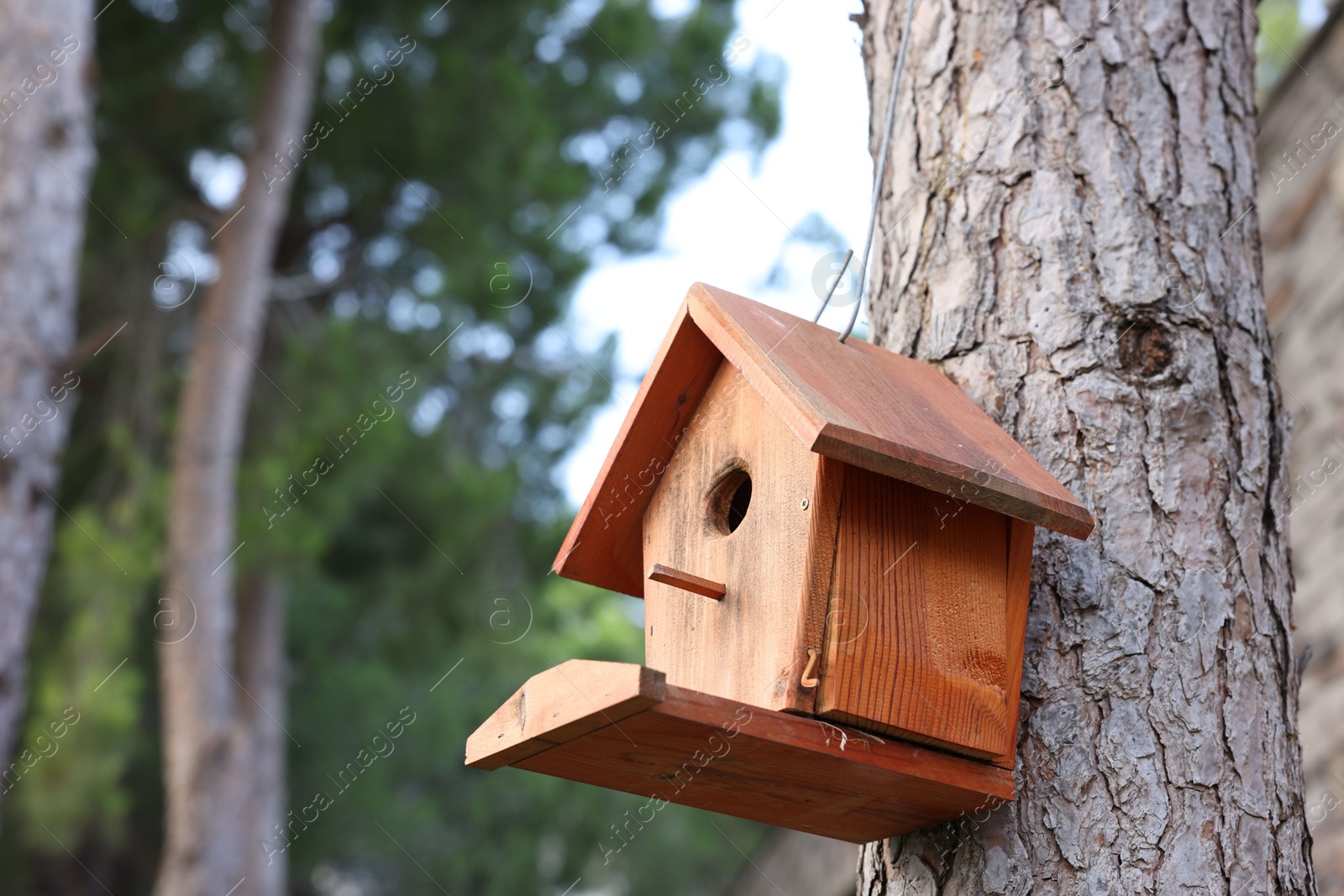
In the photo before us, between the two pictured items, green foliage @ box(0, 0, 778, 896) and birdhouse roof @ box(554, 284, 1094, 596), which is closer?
birdhouse roof @ box(554, 284, 1094, 596)

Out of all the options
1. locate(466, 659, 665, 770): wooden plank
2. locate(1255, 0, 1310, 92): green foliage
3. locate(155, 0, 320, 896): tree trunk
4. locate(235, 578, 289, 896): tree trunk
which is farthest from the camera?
locate(1255, 0, 1310, 92): green foliage

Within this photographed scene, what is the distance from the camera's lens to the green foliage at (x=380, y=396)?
22.7ft

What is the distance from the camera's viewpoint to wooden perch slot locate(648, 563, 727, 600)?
1.49 meters

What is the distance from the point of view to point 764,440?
1.60 metres

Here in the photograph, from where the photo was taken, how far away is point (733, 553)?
1.60m

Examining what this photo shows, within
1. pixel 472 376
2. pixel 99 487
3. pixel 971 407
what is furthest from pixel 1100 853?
pixel 472 376

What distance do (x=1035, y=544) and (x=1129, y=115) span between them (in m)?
0.71

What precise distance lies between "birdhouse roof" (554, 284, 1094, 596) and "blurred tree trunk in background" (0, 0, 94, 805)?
2800 millimetres

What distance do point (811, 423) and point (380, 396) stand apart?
6.36 meters

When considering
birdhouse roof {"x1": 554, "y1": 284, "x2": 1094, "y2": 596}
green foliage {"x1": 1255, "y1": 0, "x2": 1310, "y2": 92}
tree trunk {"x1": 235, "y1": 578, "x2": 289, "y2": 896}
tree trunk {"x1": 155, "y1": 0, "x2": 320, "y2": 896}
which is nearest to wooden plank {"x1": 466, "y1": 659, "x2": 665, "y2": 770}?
birdhouse roof {"x1": 554, "y1": 284, "x2": 1094, "y2": 596}

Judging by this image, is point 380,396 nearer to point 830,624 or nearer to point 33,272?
point 33,272

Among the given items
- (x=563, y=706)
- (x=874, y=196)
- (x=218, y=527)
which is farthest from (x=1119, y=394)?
(x=218, y=527)

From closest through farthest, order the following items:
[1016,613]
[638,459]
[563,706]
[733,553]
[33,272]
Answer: [563,706], [1016,613], [733,553], [638,459], [33,272]

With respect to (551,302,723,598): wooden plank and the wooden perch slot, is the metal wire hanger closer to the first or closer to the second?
(551,302,723,598): wooden plank
